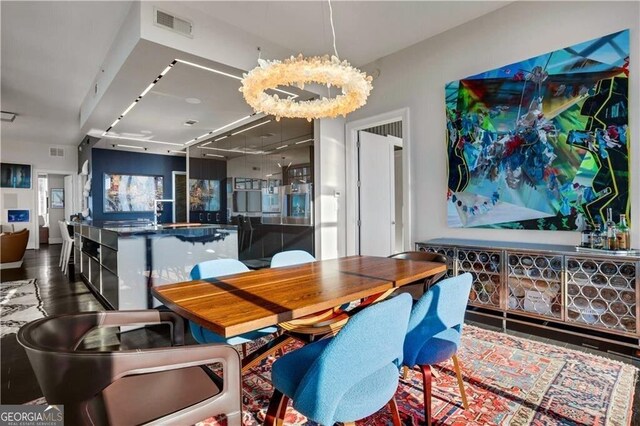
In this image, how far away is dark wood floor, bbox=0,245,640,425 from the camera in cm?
213

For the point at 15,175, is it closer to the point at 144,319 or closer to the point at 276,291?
the point at 144,319

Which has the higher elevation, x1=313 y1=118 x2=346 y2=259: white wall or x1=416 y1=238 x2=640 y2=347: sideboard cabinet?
x1=313 y1=118 x2=346 y2=259: white wall

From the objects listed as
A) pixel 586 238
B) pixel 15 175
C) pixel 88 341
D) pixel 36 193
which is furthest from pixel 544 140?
pixel 15 175

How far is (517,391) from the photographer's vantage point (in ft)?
6.84

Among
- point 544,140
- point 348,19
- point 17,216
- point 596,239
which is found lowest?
point 596,239

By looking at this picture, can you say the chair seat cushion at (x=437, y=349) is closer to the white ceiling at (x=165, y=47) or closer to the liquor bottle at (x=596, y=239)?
the liquor bottle at (x=596, y=239)

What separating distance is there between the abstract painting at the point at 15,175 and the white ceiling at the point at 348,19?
961 centimetres

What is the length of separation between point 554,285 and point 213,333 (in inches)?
112

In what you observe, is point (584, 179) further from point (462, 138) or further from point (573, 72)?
point (462, 138)

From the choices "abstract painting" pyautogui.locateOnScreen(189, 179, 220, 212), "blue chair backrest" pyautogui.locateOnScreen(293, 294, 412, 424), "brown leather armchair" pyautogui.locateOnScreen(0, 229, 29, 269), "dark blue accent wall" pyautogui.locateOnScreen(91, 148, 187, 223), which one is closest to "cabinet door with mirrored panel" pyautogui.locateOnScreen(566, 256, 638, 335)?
"blue chair backrest" pyautogui.locateOnScreen(293, 294, 412, 424)

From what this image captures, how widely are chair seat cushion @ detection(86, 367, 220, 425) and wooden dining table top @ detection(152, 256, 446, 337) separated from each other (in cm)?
26

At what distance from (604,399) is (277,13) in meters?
4.19

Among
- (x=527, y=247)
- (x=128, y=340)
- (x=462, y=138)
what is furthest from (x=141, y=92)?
(x=527, y=247)

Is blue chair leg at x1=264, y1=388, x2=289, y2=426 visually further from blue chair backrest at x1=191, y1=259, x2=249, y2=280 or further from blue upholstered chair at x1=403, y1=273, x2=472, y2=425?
blue chair backrest at x1=191, y1=259, x2=249, y2=280
